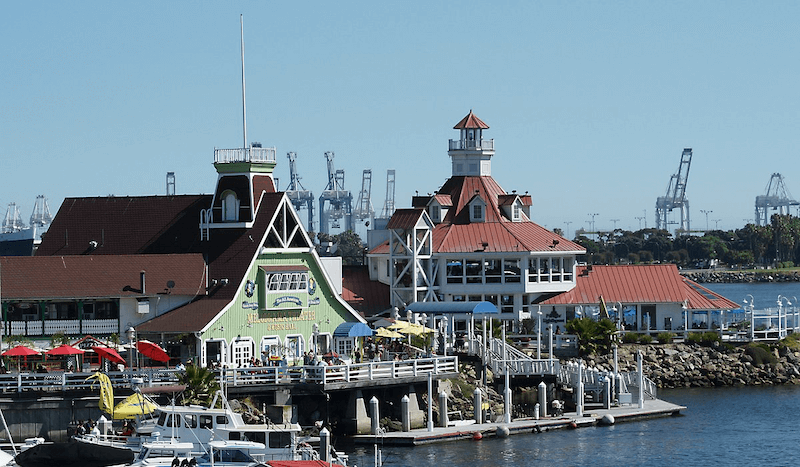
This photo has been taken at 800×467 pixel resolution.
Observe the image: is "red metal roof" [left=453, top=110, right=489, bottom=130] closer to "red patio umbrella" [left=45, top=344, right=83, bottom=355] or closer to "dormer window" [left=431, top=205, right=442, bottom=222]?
"dormer window" [left=431, top=205, right=442, bottom=222]

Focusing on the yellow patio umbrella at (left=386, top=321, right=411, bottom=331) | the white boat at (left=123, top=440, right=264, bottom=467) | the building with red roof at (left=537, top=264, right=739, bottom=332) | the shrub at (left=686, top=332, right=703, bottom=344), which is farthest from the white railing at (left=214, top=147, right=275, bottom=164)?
the shrub at (left=686, top=332, right=703, bottom=344)

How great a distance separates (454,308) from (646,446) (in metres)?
14.2

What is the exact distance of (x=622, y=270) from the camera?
289 ft

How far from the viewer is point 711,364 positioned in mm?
82125

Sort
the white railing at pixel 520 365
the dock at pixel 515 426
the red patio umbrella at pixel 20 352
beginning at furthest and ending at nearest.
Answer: the white railing at pixel 520 365, the dock at pixel 515 426, the red patio umbrella at pixel 20 352

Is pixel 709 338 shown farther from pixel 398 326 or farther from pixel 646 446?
pixel 646 446

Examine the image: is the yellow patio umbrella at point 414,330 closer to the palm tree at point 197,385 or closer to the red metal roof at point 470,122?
the palm tree at point 197,385

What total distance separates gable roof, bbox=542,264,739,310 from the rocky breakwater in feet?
10.9

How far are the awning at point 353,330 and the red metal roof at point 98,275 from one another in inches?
231

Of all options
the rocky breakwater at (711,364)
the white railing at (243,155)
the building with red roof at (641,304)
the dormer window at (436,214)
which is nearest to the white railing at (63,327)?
the white railing at (243,155)

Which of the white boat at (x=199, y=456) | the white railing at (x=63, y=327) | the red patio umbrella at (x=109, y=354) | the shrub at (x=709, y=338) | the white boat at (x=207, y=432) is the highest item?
the white railing at (x=63, y=327)

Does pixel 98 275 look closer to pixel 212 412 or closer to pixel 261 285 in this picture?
pixel 261 285

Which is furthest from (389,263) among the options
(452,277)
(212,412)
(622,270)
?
(212,412)

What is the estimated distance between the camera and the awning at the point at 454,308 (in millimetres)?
70375
